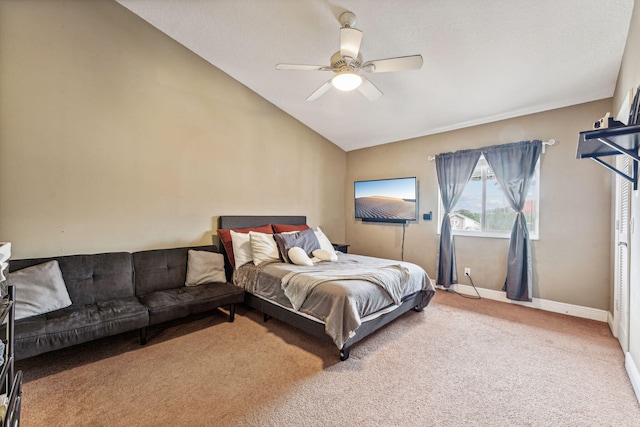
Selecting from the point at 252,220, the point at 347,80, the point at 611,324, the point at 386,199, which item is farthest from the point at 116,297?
the point at 611,324

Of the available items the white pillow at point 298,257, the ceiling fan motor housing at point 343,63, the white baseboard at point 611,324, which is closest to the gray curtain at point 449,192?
the white baseboard at point 611,324

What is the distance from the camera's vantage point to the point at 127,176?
2.89 metres

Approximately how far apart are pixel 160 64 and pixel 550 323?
525 cm

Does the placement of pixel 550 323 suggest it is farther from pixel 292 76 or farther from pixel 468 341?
pixel 292 76

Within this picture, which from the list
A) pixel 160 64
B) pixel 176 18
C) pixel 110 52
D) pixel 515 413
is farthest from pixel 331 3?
pixel 515 413

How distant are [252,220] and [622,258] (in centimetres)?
404

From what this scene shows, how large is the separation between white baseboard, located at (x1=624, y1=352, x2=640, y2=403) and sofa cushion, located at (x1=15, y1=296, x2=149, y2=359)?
3.66 meters

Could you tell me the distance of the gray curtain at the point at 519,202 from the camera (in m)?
3.34

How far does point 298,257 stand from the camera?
10.2 ft

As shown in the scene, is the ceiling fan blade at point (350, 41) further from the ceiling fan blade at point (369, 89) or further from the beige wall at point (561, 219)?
the beige wall at point (561, 219)

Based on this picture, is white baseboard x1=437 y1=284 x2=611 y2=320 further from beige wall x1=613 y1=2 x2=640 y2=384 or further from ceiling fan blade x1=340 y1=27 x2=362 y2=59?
ceiling fan blade x1=340 y1=27 x2=362 y2=59

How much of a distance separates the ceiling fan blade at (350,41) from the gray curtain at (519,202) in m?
2.57

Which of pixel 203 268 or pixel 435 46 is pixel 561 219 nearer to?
pixel 435 46

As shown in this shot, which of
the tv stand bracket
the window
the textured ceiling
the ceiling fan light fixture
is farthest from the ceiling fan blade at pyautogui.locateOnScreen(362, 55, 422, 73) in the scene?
the window
